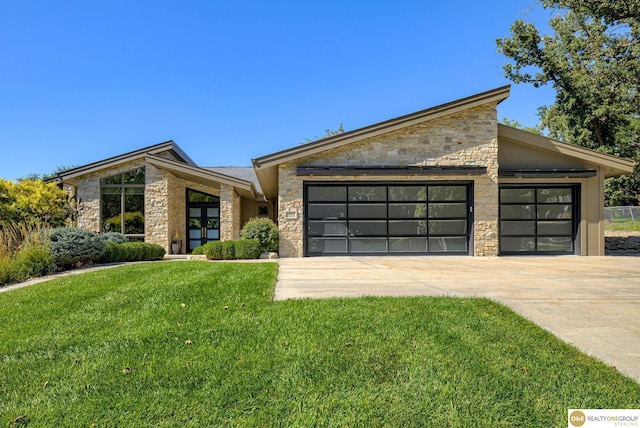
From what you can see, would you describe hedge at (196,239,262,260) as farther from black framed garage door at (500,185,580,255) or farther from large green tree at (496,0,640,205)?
large green tree at (496,0,640,205)

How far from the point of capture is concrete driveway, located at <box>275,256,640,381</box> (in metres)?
3.36

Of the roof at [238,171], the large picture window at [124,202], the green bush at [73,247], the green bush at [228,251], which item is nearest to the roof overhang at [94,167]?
the large picture window at [124,202]

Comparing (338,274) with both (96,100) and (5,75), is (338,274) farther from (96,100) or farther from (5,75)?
(96,100)

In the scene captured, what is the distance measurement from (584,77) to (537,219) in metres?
11.8

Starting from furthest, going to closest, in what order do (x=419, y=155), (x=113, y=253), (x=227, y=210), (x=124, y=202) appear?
(x=227, y=210) → (x=124, y=202) → (x=419, y=155) → (x=113, y=253)

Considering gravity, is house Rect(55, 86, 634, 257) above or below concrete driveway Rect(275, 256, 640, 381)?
above

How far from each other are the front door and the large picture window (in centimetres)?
243

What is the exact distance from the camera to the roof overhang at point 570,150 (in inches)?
477

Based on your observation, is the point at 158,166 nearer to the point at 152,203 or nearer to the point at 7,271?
the point at 152,203

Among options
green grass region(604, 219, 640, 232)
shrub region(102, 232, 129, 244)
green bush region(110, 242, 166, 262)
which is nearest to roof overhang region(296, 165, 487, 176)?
green bush region(110, 242, 166, 262)

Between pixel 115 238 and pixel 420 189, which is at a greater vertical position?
pixel 420 189

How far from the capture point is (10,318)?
4.27 metres

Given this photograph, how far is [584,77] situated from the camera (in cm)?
1912

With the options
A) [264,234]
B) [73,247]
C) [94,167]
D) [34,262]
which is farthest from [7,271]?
[94,167]
